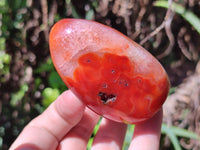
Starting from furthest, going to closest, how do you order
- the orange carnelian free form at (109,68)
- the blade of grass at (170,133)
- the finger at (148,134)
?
the blade of grass at (170,133), the finger at (148,134), the orange carnelian free form at (109,68)

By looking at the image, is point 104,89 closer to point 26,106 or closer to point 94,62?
point 94,62

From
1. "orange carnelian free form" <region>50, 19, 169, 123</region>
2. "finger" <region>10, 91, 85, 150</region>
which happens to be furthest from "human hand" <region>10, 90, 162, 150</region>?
"orange carnelian free form" <region>50, 19, 169, 123</region>

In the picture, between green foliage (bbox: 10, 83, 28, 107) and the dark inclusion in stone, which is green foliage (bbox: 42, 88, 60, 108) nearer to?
green foliage (bbox: 10, 83, 28, 107)

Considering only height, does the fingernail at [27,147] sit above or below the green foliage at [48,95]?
→ above

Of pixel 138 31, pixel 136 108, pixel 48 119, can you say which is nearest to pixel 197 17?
pixel 138 31

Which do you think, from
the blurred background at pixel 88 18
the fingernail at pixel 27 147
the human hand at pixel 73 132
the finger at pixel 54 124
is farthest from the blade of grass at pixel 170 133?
the fingernail at pixel 27 147

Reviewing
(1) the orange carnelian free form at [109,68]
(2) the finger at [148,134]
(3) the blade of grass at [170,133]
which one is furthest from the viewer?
(3) the blade of grass at [170,133]

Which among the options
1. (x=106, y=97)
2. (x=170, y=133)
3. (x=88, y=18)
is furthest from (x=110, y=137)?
(x=88, y=18)

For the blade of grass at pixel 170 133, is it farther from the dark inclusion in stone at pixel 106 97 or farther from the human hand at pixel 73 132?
the dark inclusion in stone at pixel 106 97
